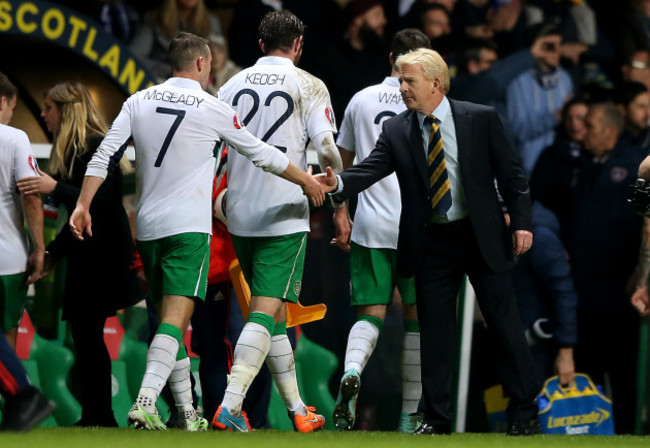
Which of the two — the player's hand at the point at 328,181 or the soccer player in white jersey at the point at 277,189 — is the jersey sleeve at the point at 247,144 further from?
the soccer player in white jersey at the point at 277,189

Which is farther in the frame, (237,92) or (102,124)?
(102,124)

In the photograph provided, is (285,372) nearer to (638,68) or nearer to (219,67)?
(219,67)

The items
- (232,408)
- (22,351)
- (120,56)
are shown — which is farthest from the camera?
(120,56)

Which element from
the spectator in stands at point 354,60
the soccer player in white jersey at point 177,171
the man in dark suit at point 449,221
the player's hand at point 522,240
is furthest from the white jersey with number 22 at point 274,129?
the spectator in stands at point 354,60

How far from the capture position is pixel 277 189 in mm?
7203

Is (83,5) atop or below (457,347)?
atop

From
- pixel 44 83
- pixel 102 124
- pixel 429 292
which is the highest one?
pixel 44 83

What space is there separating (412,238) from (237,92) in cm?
118

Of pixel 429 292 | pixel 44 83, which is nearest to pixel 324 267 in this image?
pixel 429 292

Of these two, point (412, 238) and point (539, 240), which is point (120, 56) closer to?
point (539, 240)

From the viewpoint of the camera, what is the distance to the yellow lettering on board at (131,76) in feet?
33.9

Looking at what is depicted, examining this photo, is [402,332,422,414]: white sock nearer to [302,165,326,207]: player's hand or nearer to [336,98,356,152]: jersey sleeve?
[336,98,356,152]: jersey sleeve

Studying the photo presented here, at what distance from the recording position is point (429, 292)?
693cm

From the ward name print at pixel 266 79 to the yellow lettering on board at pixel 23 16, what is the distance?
3406 mm
